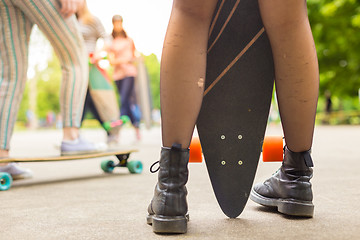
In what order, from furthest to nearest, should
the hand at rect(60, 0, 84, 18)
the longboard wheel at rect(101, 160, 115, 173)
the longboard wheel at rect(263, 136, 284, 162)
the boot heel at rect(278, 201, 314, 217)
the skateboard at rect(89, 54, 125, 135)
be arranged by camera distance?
the skateboard at rect(89, 54, 125, 135)
the longboard wheel at rect(101, 160, 115, 173)
the hand at rect(60, 0, 84, 18)
the longboard wheel at rect(263, 136, 284, 162)
the boot heel at rect(278, 201, 314, 217)

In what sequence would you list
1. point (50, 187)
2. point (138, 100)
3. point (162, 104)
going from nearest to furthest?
point (162, 104)
point (50, 187)
point (138, 100)

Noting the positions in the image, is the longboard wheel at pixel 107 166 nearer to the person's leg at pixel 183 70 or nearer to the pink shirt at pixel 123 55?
the person's leg at pixel 183 70

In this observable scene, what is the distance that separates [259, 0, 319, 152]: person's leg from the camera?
1.58 meters

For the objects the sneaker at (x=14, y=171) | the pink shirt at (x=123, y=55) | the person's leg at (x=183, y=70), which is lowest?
the sneaker at (x=14, y=171)

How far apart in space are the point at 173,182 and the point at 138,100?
6644 mm

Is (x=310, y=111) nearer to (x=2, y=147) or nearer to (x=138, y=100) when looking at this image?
(x=2, y=147)

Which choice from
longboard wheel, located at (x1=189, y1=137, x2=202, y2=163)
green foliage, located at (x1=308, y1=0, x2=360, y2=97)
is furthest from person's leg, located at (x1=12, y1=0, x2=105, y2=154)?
green foliage, located at (x1=308, y1=0, x2=360, y2=97)

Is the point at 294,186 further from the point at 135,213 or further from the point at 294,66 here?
the point at 135,213

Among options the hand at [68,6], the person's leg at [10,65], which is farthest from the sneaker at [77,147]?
the hand at [68,6]

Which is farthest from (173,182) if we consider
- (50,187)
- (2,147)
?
(2,147)

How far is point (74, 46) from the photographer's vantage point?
3.07m

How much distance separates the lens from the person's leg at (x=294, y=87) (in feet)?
5.19

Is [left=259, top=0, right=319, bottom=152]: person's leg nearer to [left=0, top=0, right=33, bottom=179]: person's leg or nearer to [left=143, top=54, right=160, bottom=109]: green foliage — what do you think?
[left=0, top=0, right=33, bottom=179]: person's leg

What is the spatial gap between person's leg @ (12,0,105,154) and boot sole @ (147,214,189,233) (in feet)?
5.73
